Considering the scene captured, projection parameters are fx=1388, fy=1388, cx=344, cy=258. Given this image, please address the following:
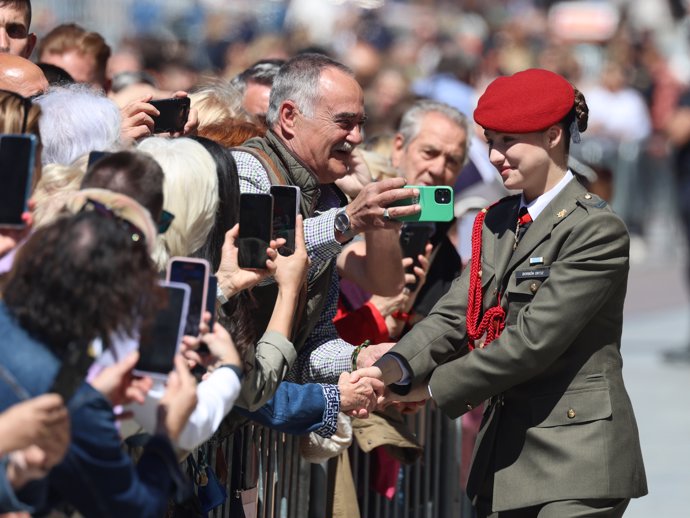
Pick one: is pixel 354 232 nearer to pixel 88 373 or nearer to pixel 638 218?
pixel 88 373

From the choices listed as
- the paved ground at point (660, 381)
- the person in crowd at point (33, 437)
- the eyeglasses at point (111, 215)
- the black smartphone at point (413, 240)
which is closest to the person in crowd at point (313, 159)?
the black smartphone at point (413, 240)

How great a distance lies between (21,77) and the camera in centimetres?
454

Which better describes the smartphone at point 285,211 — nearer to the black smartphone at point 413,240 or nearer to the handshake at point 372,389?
the handshake at point 372,389

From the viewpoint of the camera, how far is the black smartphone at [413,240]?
5.60 meters

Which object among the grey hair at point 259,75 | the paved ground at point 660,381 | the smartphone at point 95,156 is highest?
the grey hair at point 259,75

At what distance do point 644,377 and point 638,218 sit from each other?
7830 millimetres

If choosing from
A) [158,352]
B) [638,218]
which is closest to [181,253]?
[158,352]

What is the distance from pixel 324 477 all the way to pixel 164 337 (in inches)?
80.1

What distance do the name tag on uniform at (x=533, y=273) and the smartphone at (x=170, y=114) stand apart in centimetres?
123

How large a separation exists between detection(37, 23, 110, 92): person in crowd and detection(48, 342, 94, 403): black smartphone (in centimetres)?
376

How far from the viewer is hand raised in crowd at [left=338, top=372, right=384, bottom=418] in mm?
4410

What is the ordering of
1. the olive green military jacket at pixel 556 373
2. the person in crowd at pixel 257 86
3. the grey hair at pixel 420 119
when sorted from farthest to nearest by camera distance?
the grey hair at pixel 420 119, the person in crowd at pixel 257 86, the olive green military jacket at pixel 556 373

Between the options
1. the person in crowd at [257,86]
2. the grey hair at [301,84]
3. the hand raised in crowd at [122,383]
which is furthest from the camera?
the person in crowd at [257,86]

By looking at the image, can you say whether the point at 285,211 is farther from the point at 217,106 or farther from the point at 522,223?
the point at 217,106
